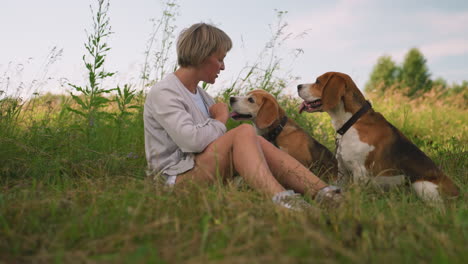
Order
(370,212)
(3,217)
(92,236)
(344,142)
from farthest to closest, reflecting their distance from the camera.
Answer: (344,142), (370,212), (3,217), (92,236)

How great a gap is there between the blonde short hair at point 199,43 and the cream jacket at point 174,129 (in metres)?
0.23

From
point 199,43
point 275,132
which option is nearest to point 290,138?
point 275,132

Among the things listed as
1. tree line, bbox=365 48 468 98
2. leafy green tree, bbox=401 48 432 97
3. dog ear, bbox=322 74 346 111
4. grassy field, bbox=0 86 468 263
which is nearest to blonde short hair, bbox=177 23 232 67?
dog ear, bbox=322 74 346 111

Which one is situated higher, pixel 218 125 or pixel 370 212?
pixel 218 125

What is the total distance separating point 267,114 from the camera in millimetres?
4480

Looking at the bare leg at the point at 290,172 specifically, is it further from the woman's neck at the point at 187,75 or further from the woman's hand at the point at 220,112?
the woman's neck at the point at 187,75

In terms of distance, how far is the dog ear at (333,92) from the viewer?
3.91 metres

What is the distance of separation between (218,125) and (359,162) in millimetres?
1326

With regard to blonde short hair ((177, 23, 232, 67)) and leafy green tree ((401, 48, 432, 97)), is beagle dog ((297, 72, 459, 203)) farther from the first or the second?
leafy green tree ((401, 48, 432, 97))

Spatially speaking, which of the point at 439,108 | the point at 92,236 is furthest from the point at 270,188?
the point at 439,108

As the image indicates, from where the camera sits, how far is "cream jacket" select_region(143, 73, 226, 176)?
11.3 feet

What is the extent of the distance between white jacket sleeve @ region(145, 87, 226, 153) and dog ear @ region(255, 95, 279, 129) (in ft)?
3.03

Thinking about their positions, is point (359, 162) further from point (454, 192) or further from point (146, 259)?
point (146, 259)

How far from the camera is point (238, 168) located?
11.1 feet
